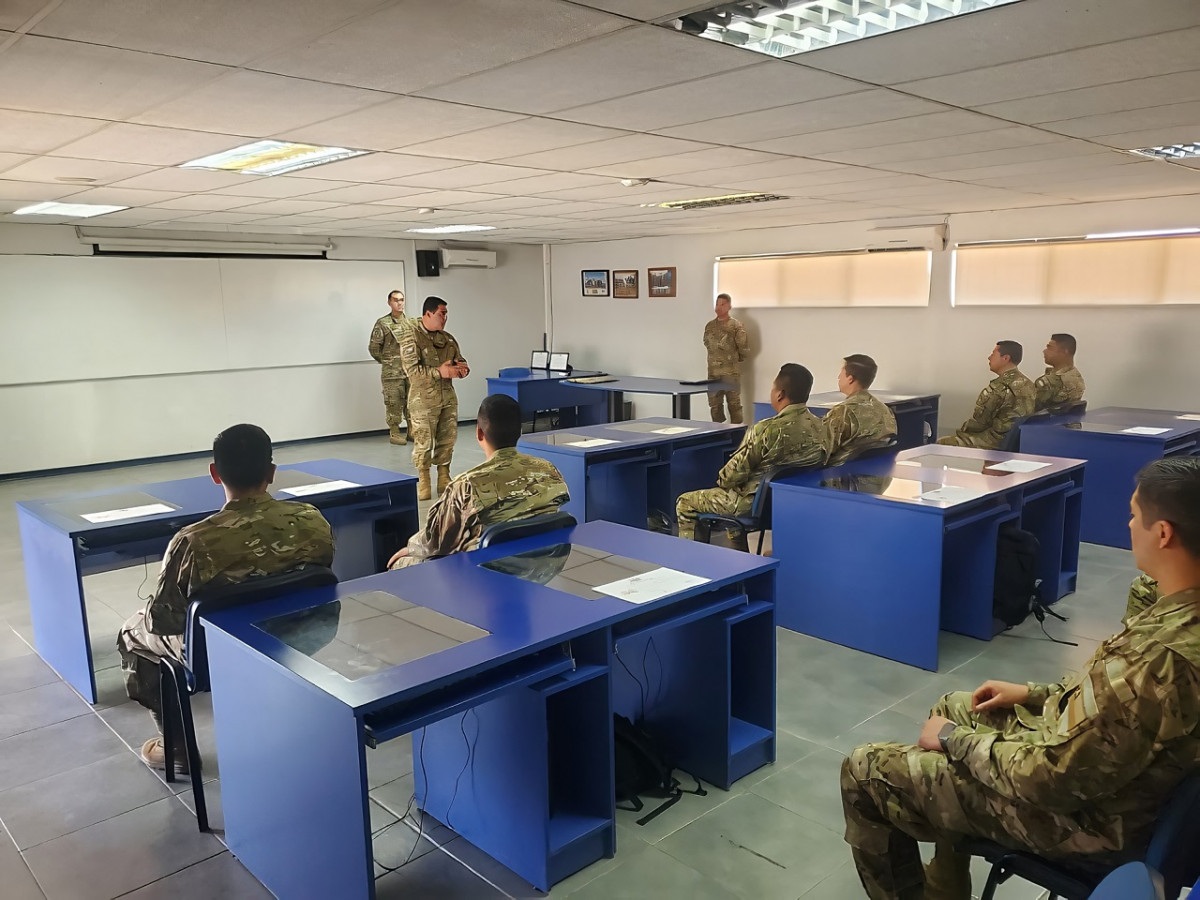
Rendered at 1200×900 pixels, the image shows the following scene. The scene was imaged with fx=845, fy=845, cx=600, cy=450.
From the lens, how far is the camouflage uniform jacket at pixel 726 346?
31.4 feet

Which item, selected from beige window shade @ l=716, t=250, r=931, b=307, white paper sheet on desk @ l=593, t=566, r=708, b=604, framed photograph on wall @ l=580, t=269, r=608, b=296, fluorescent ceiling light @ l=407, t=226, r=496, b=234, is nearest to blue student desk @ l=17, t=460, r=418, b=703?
white paper sheet on desk @ l=593, t=566, r=708, b=604

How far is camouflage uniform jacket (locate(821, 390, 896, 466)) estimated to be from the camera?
468cm

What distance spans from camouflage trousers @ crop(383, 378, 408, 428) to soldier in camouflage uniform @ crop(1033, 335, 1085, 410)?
6.69 meters

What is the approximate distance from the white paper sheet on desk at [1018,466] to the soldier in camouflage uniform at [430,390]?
3.96 m

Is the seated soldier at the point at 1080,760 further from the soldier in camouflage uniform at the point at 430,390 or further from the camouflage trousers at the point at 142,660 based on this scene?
the soldier in camouflage uniform at the point at 430,390

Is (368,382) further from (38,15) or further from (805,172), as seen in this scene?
(38,15)

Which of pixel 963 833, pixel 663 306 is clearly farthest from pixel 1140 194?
pixel 963 833

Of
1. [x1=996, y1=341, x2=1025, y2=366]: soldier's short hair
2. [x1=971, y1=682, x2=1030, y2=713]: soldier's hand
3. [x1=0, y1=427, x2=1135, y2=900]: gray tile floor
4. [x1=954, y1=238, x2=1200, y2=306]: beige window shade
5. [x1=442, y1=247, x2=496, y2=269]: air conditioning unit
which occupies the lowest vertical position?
[x1=0, y1=427, x2=1135, y2=900]: gray tile floor

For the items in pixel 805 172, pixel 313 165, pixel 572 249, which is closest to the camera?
pixel 313 165

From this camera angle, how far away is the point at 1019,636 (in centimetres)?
404

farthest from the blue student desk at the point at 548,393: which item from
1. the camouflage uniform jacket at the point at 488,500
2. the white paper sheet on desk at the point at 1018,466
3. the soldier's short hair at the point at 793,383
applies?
the camouflage uniform jacket at the point at 488,500

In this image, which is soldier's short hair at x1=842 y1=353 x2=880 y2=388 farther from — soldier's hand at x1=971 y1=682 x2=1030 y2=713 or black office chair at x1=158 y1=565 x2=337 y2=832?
black office chair at x1=158 y1=565 x2=337 y2=832

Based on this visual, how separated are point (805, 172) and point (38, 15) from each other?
408cm

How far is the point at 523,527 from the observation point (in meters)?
3.06
